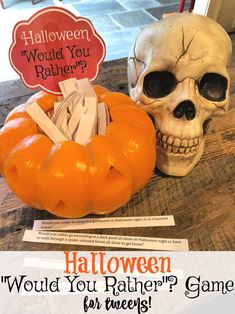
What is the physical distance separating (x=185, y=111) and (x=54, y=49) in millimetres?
269

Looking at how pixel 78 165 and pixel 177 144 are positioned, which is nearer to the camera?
pixel 78 165

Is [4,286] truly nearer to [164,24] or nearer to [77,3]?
[164,24]

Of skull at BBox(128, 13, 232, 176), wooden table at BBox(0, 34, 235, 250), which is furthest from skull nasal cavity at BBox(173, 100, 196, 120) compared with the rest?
wooden table at BBox(0, 34, 235, 250)

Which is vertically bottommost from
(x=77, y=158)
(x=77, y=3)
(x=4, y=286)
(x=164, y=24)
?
(x=77, y=3)

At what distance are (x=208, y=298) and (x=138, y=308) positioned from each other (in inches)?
4.3

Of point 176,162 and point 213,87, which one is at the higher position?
point 213,87

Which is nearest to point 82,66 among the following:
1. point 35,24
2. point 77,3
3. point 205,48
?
point 35,24

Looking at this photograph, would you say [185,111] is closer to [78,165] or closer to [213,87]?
[213,87]

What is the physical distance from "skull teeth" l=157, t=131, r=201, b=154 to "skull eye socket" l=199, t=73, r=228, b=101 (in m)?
0.10

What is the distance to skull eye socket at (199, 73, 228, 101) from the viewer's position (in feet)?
2.24

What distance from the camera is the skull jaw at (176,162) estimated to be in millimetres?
672

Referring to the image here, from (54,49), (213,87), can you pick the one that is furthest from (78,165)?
(213,87)

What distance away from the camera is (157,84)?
69cm

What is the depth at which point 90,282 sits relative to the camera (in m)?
0.52
